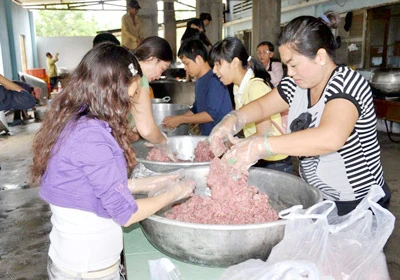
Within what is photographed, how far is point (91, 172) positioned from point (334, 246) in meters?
0.76

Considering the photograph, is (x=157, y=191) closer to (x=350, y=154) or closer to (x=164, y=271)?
(x=164, y=271)

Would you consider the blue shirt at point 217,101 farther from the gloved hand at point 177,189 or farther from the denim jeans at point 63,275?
the denim jeans at point 63,275

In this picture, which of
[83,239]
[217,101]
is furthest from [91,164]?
[217,101]

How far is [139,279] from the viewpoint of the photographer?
1232 mm

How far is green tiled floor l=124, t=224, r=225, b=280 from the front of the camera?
1.24 meters

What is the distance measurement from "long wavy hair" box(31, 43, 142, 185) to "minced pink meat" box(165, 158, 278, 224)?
40 centimetres

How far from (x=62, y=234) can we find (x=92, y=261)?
14 cm

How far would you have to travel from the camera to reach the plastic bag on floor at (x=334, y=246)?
41.7 inches

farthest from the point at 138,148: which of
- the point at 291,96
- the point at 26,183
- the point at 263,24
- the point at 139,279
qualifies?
the point at 263,24

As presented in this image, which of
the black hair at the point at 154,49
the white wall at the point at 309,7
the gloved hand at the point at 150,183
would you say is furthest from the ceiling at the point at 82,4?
the gloved hand at the point at 150,183

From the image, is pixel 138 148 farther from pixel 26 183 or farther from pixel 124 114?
pixel 26 183

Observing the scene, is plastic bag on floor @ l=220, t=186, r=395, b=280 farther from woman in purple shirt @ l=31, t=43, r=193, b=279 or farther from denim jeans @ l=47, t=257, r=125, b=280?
denim jeans @ l=47, t=257, r=125, b=280

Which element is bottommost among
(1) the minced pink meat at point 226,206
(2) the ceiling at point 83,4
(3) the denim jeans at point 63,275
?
(3) the denim jeans at point 63,275

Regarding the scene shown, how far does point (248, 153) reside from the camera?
143 centimetres
